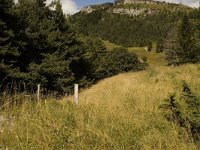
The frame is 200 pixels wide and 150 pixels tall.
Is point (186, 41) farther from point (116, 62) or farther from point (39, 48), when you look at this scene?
point (39, 48)

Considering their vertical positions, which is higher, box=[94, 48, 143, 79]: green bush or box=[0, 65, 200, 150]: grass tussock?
box=[0, 65, 200, 150]: grass tussock

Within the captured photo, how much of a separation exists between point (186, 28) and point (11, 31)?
174ft

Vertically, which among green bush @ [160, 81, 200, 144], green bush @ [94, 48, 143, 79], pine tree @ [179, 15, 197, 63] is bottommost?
green bush @ [94, 48, 143, 79]

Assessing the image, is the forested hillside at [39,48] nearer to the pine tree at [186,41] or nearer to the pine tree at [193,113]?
the pine tree at [193,113]

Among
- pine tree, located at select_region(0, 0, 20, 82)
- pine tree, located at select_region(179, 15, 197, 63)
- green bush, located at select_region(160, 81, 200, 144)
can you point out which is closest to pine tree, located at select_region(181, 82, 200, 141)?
green bush, located at select_region(160, 81, 200, 144)

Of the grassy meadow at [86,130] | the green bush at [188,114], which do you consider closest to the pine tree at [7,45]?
the grassy meadow at [86,130]

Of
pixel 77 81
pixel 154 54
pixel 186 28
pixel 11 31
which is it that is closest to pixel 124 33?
pixel 154 54

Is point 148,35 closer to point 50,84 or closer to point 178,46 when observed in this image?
point 178,46

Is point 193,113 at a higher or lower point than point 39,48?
lower

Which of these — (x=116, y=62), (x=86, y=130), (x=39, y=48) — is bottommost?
(x=116, y=62)

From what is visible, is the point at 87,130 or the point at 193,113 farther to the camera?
the point at 193,113

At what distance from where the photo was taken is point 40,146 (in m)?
5.09

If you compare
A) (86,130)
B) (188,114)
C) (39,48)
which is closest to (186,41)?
(39,48)

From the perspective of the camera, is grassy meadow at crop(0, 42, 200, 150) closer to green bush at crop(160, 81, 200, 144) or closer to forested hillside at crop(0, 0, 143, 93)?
green bush at crop(160, 81, 200, 144)
